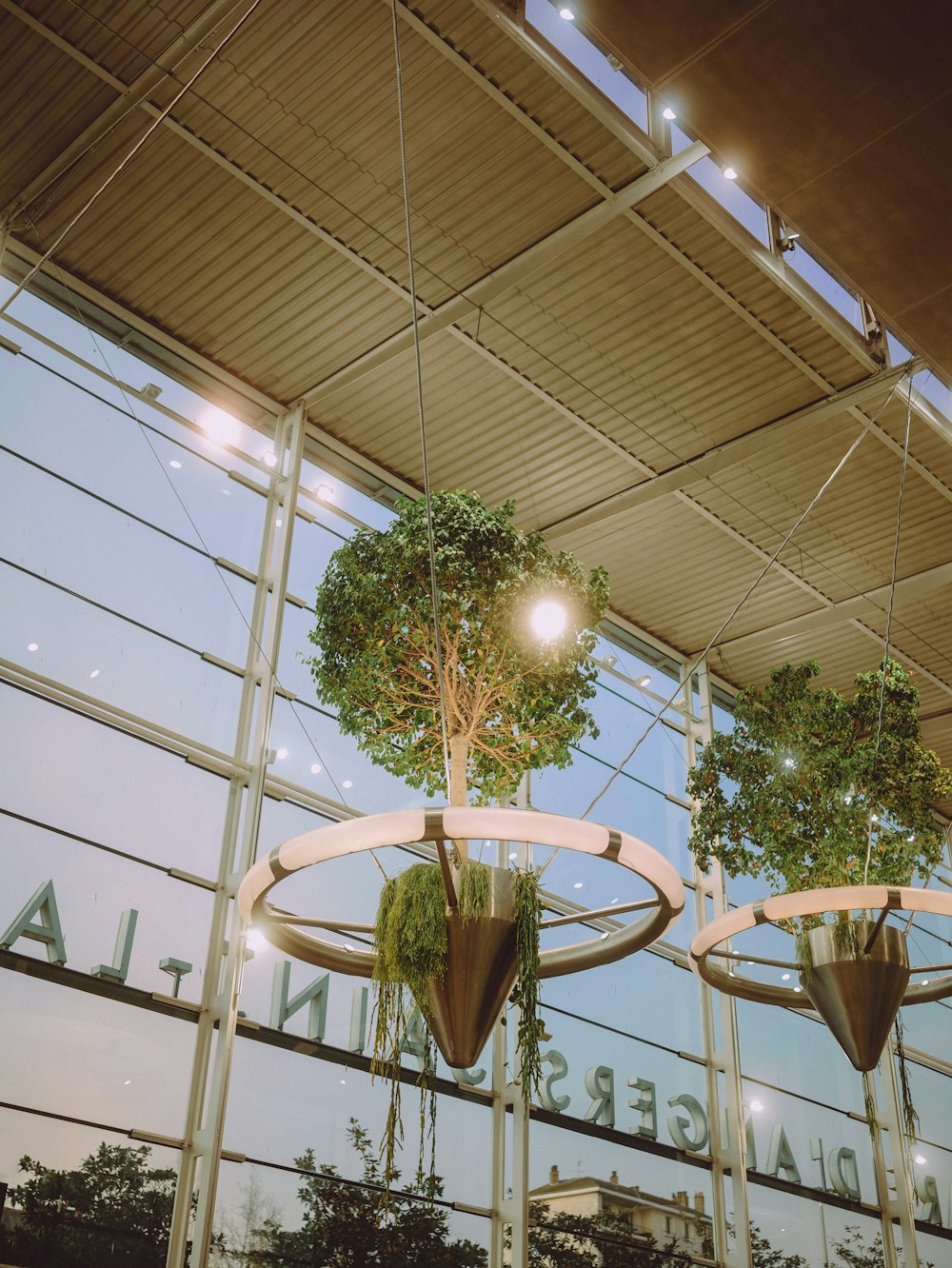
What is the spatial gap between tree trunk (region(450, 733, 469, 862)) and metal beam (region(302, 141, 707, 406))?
184 inches

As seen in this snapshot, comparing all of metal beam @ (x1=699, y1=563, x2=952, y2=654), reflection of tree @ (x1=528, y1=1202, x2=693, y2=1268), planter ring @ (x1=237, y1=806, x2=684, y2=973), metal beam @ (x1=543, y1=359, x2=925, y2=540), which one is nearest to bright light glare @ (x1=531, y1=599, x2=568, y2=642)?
planter ring @ (x1=237, y1=806, x2=684, y2=973)

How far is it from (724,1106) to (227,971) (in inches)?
245

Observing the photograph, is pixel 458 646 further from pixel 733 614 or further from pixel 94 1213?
pixel 94 1213

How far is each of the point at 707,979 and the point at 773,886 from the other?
92.9 inches

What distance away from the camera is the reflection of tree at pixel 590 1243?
1048 centimetres

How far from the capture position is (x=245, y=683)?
1059 cm

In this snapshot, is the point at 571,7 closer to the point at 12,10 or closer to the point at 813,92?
Answer: the point at 813,92

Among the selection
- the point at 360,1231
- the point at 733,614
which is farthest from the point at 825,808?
the point at 360,1231

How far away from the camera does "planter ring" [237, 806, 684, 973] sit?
17.4 ft

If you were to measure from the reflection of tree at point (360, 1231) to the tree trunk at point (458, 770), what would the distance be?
358cm

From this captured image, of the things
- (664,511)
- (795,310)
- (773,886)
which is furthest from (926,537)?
(773,886)

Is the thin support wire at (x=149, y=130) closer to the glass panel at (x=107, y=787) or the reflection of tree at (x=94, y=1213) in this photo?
the glass panel at (x=107, y=787)

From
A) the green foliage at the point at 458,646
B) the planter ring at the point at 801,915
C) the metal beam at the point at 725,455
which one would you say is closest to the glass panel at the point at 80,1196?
the green foliage at the point at 458,646

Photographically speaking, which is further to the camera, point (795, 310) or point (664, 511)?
point (664, 511)
